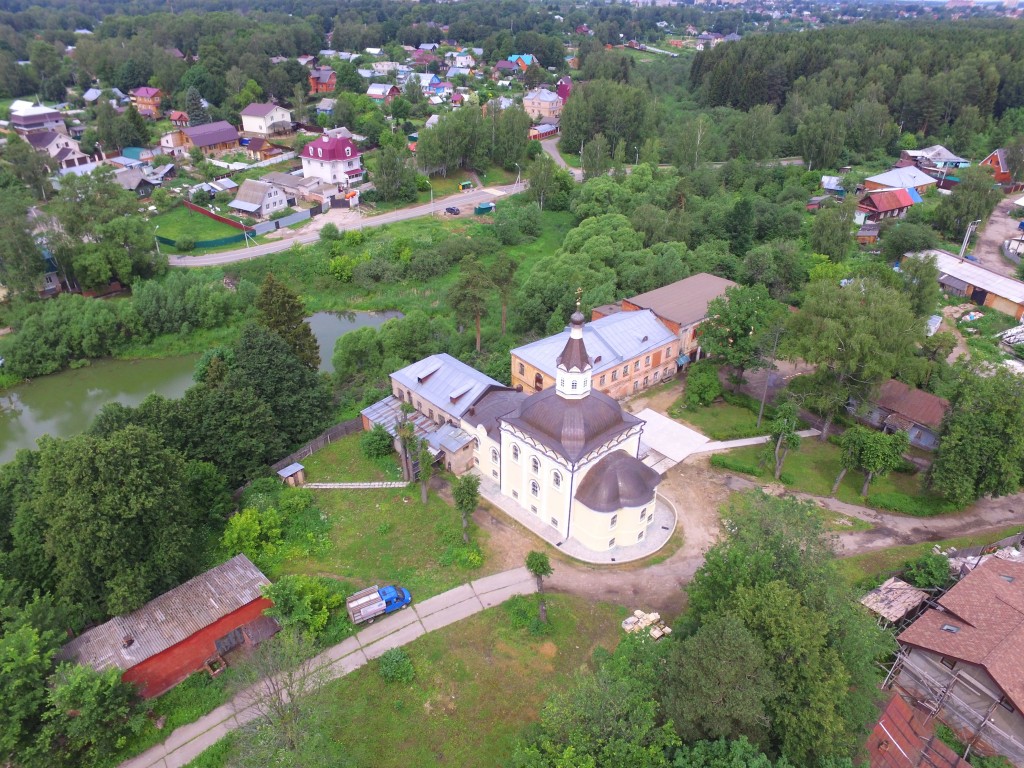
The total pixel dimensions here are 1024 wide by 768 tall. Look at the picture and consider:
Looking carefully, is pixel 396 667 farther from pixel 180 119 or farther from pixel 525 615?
pixel 180 119

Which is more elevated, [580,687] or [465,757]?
[580,687]

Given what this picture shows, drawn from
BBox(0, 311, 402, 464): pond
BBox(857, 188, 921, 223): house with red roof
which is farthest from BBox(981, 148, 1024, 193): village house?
BBox(0, 311, 402, 464): pond

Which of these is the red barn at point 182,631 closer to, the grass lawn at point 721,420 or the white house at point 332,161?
the grass lawn at point 721,420

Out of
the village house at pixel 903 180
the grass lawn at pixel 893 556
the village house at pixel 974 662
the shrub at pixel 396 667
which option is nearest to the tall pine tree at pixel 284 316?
the shrub at pixel 396 667

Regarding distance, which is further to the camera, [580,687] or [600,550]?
[600,550]

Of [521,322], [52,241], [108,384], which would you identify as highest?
[52,241]

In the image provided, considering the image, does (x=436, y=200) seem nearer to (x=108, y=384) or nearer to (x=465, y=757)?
(x=108, y=384)

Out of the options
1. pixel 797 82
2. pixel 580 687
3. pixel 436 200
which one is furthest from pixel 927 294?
pixel 797 82
